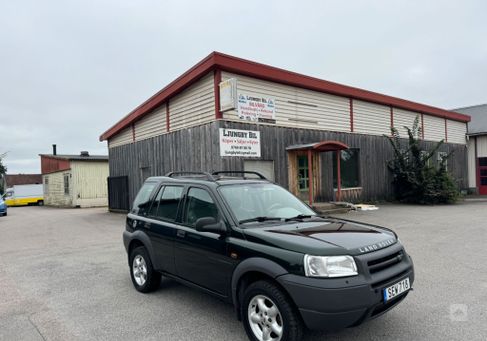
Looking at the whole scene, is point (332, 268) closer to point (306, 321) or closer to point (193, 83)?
point (306, 321)

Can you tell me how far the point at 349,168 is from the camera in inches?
634

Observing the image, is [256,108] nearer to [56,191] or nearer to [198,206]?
[198,206]

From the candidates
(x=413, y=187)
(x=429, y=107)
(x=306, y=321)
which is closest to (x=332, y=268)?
(x=306, y=321)

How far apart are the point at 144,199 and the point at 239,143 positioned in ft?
22.4

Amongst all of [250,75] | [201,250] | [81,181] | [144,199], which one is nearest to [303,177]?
[250,75]

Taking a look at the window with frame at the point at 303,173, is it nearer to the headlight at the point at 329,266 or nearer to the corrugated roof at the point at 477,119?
→ the headlight at the point at 329,266

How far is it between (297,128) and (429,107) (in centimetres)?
1096

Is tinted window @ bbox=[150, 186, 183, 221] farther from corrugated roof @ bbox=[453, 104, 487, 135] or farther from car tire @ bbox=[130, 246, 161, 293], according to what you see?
corrugated roof @ bbox=[453, 104, 487, 135]

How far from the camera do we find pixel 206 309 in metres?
4.29

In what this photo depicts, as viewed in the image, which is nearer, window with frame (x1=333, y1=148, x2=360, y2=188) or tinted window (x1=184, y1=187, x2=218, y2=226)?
tinted window (x1=184, y1=187, x2=218, y2=226)

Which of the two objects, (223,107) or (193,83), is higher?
(193,83)

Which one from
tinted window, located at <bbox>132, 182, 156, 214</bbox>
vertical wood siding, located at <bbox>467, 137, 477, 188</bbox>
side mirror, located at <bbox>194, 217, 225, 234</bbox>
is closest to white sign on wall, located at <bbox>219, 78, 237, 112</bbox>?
tinted window, located at <bbox>132, 182, 156, 214</bbox>

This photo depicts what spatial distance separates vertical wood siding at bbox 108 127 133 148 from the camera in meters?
18.0

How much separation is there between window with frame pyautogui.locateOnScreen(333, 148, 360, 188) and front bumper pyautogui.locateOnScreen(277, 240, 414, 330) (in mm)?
12559
